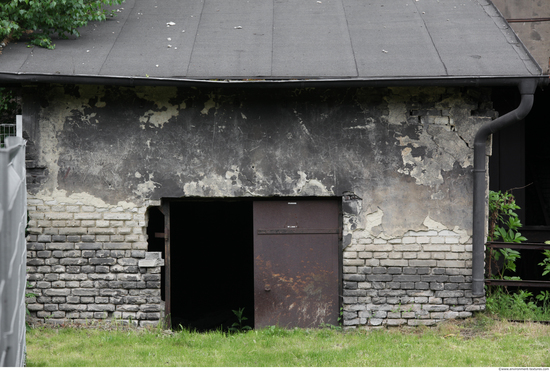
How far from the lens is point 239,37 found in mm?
5918

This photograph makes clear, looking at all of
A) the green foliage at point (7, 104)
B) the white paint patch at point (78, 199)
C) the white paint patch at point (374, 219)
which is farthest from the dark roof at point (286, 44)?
the white paint patch at point (374, 219)

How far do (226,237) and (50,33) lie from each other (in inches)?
214

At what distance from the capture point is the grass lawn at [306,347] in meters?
4.46

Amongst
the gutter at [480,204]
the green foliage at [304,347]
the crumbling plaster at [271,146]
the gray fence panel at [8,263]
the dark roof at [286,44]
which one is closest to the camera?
the gray fence panel at [8,263]

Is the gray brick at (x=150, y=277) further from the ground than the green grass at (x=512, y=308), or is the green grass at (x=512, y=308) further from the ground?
the gray brick at (x=150, y=277)

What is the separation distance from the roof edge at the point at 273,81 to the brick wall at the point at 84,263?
→ 4.47 feet

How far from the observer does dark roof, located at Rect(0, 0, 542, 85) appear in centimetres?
521

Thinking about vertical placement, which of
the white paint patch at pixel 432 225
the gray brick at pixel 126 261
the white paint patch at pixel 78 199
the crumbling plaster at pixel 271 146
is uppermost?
the crumbling plaster at pixel 271 146

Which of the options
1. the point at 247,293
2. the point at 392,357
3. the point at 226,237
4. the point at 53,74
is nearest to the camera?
the point at 392,357

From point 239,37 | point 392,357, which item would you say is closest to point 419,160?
point 392,357

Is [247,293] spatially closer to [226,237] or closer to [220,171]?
[226,237]

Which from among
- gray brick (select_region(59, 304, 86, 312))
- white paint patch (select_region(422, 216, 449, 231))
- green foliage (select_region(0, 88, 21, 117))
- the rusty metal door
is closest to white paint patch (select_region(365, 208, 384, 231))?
the rusty metal door

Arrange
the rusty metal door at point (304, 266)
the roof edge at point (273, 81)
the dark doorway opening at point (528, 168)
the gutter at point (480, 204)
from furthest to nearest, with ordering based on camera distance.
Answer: the dark doorway opening at point (528, 168) → the rusty metal door at point (304, 266) → the gutter at point (480, 204) → the roof edge at point (273, 81)

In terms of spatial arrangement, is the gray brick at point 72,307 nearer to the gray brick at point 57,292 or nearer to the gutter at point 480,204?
the gray brick at point 57,292
